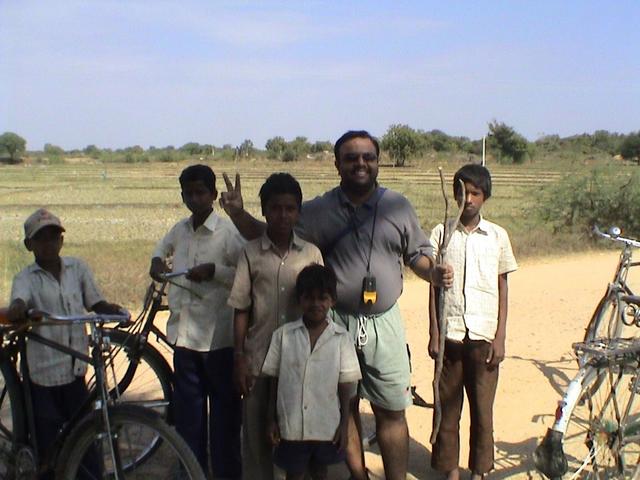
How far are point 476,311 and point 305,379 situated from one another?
3.52 ft

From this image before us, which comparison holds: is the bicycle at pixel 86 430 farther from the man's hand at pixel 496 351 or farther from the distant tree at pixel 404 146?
the distant tree at pixel 404 146

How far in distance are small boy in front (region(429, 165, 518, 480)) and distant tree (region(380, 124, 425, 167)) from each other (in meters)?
29.0

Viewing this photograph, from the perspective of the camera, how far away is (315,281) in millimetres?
3066

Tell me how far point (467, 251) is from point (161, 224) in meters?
16.3

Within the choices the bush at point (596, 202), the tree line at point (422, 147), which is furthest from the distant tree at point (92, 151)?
the bush at point (596, 202)

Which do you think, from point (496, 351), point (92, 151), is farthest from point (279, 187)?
point (92, 151)

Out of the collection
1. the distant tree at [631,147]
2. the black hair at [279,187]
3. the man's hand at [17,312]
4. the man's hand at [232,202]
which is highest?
the distant tree at [631,147]

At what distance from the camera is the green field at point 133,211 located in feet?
33.7

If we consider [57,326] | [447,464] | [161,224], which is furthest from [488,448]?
[161,224]

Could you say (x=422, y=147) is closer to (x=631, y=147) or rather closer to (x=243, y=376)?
(x=631, y=147)

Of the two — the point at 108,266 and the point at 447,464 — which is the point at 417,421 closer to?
the point at 447,464

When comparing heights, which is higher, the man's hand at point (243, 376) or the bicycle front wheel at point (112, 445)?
the man's hand at point (243, 376)

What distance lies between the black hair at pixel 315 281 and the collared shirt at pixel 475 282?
0.86 metres

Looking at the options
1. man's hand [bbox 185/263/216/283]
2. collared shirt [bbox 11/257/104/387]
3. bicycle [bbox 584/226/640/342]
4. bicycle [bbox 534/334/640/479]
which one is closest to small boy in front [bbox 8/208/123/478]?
collared shirt [bbox 11/257/104/387]
